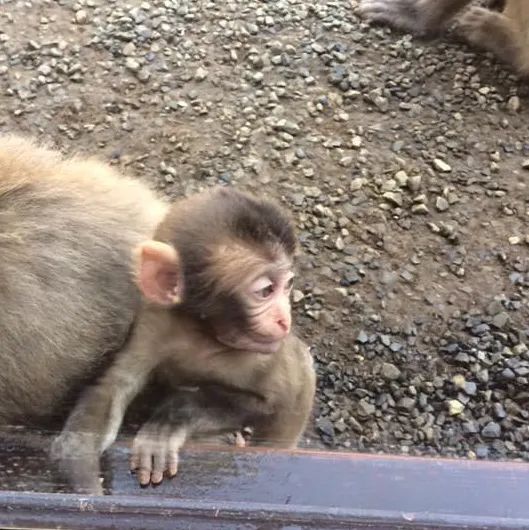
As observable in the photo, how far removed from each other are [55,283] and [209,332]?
29 cm

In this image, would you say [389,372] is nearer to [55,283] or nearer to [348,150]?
[348,150]

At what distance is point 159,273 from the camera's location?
5.61 feet

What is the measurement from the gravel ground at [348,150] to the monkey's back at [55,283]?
56 cm

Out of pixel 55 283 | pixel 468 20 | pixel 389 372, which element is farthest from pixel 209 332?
pixel 468 20

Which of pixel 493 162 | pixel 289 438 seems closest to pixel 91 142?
pixel 493 162

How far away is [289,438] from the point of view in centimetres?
172

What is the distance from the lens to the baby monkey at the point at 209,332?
1692mm

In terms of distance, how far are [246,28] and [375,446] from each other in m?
1.95

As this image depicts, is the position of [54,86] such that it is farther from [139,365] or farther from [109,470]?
[109,470]

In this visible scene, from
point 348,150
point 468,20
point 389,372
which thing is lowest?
point 389,372

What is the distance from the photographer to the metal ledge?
1.23 m

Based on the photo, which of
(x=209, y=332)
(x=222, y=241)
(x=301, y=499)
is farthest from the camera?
(x=209, y=332)


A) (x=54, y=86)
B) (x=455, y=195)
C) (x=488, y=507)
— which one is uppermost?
(x=488, y=507)

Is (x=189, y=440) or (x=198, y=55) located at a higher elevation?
(x=189, y=440)
